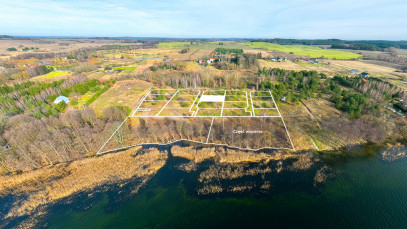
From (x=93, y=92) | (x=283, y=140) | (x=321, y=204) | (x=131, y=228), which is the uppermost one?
(x=93, y=92)

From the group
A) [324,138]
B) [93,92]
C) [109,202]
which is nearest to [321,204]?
[324,138]

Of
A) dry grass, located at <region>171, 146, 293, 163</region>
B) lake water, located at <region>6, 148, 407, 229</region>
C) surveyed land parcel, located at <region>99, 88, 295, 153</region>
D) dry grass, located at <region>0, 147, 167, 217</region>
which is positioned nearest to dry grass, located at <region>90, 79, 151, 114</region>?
surveyed land parcel, located at <region>99, 88, 295, 153</region>

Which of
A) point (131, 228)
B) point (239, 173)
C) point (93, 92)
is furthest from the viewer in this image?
point (93, 92)

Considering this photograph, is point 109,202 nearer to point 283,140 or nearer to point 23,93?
point 283,140

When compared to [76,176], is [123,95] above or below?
above

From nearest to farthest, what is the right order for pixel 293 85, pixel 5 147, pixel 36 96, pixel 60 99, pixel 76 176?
pixel 76 176, pixel 5 147, pixel 60 99, pixel 36 96, pixel 293 85

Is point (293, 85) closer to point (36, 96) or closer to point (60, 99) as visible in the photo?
point (60, 99)

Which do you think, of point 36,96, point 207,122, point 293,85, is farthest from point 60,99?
point 293,85
